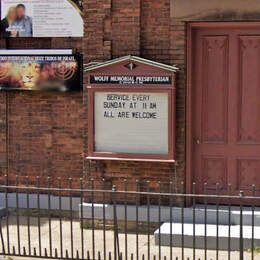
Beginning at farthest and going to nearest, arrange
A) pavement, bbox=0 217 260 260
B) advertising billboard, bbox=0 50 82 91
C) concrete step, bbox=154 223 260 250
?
advertising billboard, bbox=0 50 82 91
concrete step, bbox=154 223 260 250
pavement, bbox=0 217 260 260

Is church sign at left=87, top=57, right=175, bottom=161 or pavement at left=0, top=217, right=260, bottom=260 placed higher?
church sign at left=87, top=57, right=175, bottom=161

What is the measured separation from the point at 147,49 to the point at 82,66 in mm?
1039

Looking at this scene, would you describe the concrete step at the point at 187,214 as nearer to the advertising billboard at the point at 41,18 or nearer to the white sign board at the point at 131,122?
the white sign board at the point at 131,122

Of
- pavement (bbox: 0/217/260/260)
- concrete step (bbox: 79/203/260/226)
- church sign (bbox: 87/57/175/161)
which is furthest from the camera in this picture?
church sign (bbox: 87/57/175/161)

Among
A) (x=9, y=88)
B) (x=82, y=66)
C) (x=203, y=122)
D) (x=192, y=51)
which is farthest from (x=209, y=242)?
(x=9, y=88)

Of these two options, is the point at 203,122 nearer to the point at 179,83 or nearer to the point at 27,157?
the point at 179,83

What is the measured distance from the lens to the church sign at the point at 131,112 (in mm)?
8211

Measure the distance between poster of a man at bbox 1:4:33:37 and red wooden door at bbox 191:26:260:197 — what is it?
2.42m

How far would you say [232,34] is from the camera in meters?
8.29

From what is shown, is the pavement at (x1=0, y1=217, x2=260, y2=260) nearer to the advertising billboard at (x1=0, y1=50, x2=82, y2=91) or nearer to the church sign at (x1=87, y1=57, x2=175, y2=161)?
the church sign at (x1=87, y1=57, x2=175, y2=161)

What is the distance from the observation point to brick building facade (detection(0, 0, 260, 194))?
8.22 metres

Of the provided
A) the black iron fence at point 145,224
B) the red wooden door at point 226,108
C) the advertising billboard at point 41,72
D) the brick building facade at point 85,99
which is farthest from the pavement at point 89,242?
the advertising billboard at point 41,72

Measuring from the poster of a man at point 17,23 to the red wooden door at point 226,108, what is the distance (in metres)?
2.42

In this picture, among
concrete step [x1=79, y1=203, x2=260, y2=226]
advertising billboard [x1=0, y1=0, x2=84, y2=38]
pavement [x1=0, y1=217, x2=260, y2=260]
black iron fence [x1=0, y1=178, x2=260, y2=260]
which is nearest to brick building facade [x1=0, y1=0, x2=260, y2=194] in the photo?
advertising billboard [x1=0, y1=0, x2=84, y2=38]
